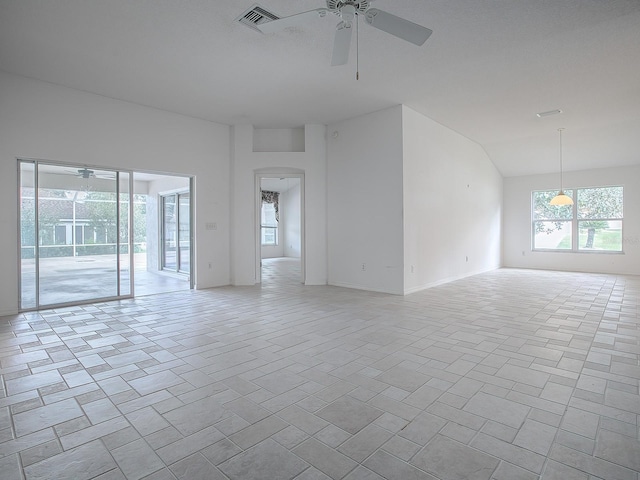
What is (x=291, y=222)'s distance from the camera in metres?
14.2

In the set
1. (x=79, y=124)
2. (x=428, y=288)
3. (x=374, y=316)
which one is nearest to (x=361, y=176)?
(x=428, y=288)

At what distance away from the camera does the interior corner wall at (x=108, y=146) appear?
182 inches

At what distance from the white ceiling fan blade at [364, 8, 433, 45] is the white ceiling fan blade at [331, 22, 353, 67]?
197 mm

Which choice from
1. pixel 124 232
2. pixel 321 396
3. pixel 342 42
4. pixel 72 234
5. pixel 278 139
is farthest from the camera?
pixel 278 139

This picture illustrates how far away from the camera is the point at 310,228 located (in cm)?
702

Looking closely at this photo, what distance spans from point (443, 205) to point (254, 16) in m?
5.19

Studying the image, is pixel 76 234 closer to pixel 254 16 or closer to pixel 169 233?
pixel 169 233

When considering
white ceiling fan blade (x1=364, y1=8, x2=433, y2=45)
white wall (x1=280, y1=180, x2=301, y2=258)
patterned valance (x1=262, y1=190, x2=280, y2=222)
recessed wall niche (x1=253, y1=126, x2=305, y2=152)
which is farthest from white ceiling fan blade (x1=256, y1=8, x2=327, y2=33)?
patterned valance (x1=262, y1=190, x2=280, y2=222)

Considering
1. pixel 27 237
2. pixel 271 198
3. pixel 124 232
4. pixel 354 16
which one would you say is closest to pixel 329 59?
pixel 354 16

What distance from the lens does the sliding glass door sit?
16.0 feet

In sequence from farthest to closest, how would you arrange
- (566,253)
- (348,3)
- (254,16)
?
(566,253)
(254,16)
(348,3)

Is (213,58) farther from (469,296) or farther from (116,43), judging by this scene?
(469,296)

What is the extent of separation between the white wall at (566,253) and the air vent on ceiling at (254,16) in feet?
30.8

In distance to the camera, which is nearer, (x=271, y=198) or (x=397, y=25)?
(x=397, y=25)
